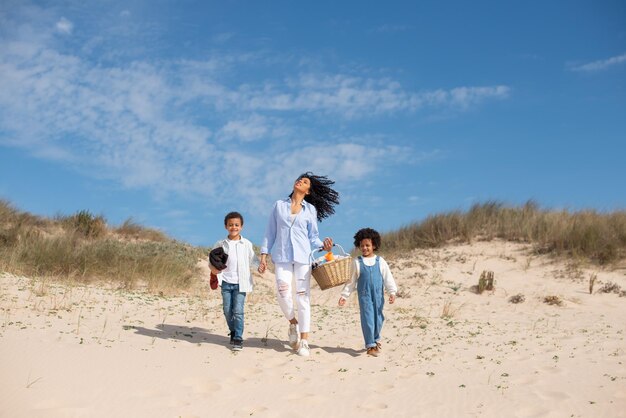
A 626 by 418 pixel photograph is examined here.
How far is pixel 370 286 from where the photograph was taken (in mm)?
8125

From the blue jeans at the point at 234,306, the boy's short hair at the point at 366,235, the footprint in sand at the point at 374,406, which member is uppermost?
the boy's short hair at the point at 366,235

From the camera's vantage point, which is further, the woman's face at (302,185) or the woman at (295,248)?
the woman's face at (302,185)

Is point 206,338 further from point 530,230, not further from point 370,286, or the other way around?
point 530,230

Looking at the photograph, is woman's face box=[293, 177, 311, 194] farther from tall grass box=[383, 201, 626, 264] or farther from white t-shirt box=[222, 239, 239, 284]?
tall grass box=[383, 201, 626, 264]

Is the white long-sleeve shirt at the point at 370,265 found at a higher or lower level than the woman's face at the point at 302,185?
lower

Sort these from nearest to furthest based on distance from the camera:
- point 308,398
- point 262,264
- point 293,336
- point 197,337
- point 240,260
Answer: point 308,398 < point 262,264 < point 240,260 < point 293,336 < point 197,337

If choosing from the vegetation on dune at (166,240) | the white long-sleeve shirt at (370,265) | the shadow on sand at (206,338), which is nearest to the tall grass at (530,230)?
the vegetation on dune at (166,240)

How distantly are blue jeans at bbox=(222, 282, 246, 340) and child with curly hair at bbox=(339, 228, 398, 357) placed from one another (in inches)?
52.6

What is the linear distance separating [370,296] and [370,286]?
0.44 feet

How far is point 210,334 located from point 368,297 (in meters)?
2.49

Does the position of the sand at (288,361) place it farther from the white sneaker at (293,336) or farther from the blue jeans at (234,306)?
the blue jeans at (234,306)

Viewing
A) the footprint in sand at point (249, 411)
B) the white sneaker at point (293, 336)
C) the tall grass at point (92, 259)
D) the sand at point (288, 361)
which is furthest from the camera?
the tall grass at point (92, 259)

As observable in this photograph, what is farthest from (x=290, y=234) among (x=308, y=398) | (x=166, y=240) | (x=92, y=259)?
(x=166, y=240)

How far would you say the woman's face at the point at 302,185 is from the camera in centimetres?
818
